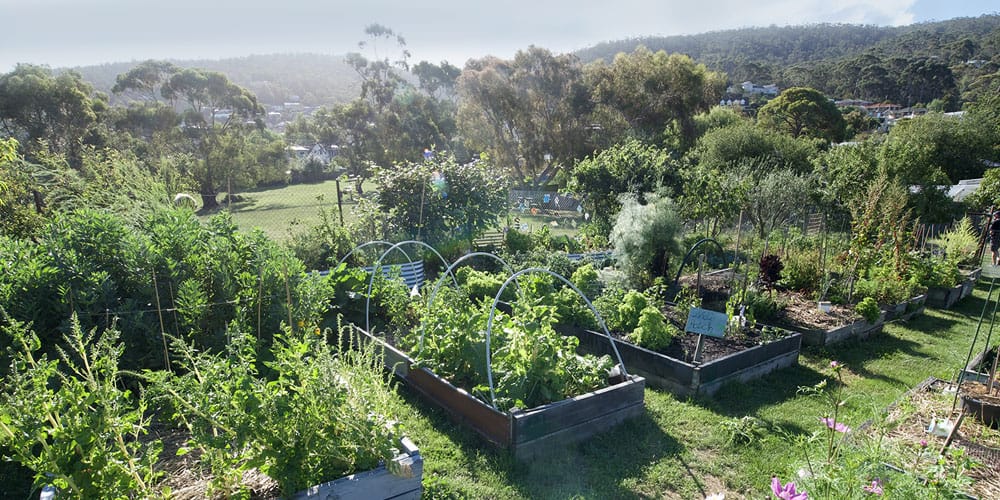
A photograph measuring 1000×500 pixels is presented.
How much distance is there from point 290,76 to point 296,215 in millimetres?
77490

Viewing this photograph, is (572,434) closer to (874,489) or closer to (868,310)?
(874,489)

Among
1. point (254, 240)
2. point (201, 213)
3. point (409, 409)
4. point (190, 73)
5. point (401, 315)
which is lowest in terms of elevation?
point (201, 213)

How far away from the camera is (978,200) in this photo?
12422 mm

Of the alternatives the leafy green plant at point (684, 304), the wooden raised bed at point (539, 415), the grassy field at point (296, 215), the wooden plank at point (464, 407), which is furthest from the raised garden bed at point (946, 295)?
the wooden plank at point (464, 407)

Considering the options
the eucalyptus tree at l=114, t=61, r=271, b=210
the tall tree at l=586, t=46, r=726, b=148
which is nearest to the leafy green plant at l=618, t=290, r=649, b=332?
the tall tree at l=586, t=46, r=726, b=148

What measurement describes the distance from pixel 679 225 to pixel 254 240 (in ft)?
18.5

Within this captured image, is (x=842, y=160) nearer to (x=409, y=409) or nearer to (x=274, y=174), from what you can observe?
(x=409, y=409)

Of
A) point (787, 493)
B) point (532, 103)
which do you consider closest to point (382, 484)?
point (787, 493)

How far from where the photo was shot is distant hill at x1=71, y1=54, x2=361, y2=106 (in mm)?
80062

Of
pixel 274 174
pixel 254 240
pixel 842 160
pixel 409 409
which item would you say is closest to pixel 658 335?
pixel 409 409

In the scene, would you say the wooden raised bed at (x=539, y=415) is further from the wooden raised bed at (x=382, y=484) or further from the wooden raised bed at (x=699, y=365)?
the wooden raised bed at (x=382, y=484)

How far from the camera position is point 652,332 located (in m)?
4.83

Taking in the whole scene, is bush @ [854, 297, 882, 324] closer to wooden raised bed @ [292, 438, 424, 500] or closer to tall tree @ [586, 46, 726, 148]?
wooden raised bed @ [292, 438, 424, 500]

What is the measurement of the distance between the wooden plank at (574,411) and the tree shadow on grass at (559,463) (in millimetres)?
151
